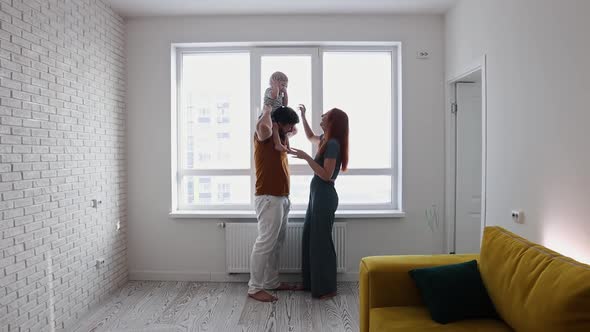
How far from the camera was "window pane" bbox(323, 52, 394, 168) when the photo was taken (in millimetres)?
4016

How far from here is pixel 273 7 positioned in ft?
12.0

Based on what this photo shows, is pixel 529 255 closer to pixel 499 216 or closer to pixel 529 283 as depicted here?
pixel 529 283

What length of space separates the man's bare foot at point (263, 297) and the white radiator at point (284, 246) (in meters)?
0.44

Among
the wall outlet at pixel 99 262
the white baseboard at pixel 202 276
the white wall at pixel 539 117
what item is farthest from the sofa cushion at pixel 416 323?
the wall outlet at pixel 99 262

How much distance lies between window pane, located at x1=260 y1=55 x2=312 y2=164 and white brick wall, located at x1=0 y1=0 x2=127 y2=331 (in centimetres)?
148

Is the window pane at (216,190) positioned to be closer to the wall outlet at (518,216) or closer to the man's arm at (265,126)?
the man's arm at (265,126)

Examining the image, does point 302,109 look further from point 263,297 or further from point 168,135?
point 263,297

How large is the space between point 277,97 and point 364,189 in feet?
4.56

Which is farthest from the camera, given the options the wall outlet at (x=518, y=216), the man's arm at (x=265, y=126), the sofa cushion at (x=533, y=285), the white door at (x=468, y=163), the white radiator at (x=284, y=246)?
the white radiator at (x=284, y=246)

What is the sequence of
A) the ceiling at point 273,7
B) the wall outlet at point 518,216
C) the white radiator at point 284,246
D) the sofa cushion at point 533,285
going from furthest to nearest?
1. the white radiator at point 284,246
2. the ceiling at point 273,7
3. the wall outlet at point 518,216
4. the sofa cushion at point 533,285

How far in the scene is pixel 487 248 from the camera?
2.11m

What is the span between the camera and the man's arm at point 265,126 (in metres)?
3.29

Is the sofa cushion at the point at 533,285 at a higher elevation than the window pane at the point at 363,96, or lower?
lower

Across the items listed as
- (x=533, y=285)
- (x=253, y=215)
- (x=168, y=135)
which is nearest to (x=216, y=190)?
(x=253, y=215)
